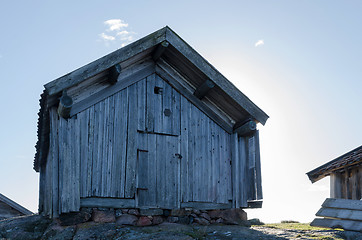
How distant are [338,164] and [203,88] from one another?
5267 millimetres

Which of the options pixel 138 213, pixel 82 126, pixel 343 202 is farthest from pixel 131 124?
pixel 343 202

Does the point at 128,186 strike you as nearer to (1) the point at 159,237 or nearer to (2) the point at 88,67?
(1) the point at 159,237

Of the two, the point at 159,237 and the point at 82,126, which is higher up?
the point at 82,126

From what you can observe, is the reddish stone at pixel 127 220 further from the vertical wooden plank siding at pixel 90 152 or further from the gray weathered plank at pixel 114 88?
the gray weathered plank at pixel 114 88

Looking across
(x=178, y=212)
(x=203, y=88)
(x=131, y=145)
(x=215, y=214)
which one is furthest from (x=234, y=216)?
(x=203, y=88)

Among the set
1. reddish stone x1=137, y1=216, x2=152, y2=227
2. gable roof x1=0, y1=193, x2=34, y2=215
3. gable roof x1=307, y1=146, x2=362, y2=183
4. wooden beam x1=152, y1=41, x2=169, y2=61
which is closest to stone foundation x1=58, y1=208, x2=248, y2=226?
reddish stone x1=137, y1=216, x2=152, y2=227

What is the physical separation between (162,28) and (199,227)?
5.29 m

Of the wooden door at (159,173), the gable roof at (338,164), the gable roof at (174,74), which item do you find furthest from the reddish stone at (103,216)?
the gable roof at (338,164)

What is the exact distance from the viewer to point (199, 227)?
35.4 ft

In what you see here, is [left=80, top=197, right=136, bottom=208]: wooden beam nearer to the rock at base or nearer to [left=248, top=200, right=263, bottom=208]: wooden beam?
the rock at base

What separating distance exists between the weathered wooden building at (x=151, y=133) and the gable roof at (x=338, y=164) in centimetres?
307

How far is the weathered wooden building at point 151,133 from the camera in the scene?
10352 millimetres

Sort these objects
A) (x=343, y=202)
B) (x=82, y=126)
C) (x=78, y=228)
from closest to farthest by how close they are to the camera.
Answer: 1. (x=343, y=202)
2. (x=78, y=228)
3. (x=82, y=126)

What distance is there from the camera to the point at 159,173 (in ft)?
37.2
